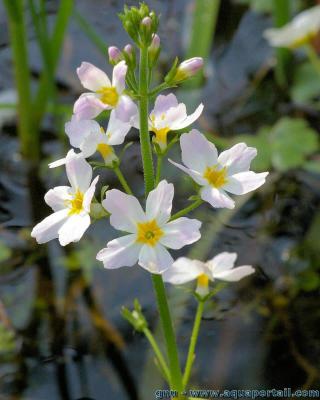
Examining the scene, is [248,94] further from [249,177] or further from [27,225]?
[249,177]

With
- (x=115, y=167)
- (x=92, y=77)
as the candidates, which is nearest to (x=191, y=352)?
(x=115, y=167)

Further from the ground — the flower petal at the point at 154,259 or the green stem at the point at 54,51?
the green stem at the point at 54,51

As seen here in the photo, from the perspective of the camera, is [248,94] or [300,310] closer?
[300,310]

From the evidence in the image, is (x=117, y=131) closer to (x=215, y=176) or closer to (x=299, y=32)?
(x=215, y=176)

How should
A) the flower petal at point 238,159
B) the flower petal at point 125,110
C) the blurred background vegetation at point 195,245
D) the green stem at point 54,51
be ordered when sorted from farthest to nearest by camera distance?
1. the green stem at point 54,51
2. the blurred background vegetation at point 195,245
3. the flower petal at point 238,159
4. the flower petal at point 125,110

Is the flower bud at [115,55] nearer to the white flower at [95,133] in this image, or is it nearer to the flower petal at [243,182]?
the white flower at [95,133]

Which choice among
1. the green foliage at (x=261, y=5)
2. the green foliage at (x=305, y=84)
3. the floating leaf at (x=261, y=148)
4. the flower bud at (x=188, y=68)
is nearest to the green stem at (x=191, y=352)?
the flower bud at (x=188, y=68)

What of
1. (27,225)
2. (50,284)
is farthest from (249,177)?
(27,225)

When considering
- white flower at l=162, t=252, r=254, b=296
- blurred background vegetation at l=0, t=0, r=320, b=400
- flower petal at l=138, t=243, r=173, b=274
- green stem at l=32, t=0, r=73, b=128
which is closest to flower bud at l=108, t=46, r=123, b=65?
flower petal at l=138, t=243, r=173, b=274
